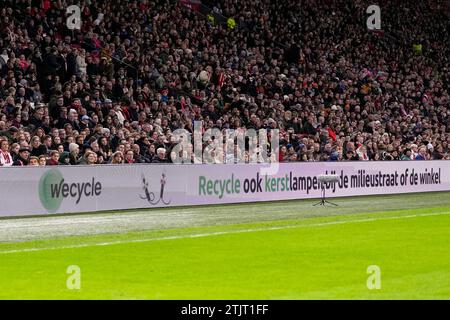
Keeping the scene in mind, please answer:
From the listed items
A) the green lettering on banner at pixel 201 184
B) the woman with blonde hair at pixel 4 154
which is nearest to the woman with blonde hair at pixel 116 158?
the green lettering on banner at pixel 201 184

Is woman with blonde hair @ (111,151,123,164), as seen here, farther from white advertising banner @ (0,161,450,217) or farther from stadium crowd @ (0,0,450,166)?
white advertising banner @ (0,161,450,217)

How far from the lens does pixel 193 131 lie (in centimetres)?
2761

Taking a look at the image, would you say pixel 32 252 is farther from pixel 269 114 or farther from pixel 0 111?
pixel 269 114

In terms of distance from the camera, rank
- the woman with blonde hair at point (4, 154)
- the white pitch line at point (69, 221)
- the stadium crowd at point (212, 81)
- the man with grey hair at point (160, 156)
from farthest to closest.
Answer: the man with grey hair at point (160, 156), the stadium crowd at point (212, 81), the woman with blonde hair at point (4, 154), the white pitch line at point (69, 221)

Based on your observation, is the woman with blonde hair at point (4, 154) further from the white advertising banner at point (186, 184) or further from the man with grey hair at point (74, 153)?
the man with grey hair at point (74, 153)

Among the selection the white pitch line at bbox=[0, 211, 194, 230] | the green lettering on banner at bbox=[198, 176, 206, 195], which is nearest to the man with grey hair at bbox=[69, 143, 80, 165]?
the white pitch line at bbox=[0, 211, 194, 230]

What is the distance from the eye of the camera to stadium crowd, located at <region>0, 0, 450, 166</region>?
2431 cm

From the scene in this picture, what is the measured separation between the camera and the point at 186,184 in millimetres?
24188

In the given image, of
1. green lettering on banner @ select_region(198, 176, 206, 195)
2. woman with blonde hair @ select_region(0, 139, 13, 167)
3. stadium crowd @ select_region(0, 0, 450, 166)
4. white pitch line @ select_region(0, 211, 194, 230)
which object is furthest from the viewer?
green lettering on banner @ select_region(198, 176, 206, 195)

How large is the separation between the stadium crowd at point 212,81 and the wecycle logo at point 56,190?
633 millimetres

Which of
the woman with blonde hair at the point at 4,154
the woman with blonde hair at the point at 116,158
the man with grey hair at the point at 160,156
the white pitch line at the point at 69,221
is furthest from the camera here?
the man with grey hair at the point at 160,156

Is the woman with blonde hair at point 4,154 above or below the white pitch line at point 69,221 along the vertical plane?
above

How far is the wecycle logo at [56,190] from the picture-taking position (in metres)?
20.8

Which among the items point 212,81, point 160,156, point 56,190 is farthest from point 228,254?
point 212,81
